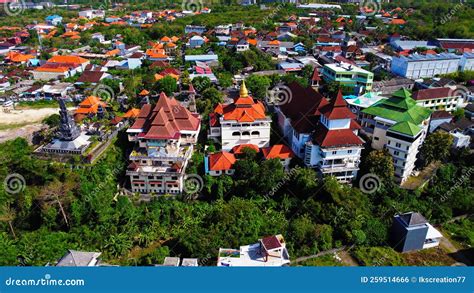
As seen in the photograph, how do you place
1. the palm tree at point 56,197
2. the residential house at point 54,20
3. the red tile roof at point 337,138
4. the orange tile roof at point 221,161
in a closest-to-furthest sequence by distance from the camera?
the palm tree at point 56,197 → the red tile roof at point 337,138 → the orange tile roof at point 221,161 → the residential house at point 54,20

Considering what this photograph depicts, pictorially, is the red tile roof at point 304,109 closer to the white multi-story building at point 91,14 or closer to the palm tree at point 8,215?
the palm tree at point 8,215

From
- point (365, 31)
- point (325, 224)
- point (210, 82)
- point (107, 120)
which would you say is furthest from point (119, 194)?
point (365, 31)

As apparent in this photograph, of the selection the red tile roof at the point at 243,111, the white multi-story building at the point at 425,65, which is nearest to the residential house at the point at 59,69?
the red tile roof at the point at 243,111

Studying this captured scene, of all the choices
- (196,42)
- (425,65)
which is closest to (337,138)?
(425,65)

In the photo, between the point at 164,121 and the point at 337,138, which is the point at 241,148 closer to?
the point at 164,121

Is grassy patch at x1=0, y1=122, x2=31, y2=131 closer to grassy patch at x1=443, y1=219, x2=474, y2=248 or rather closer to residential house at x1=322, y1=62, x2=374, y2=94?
residential house at x1=322, y1=62, x2=374, y2=94
